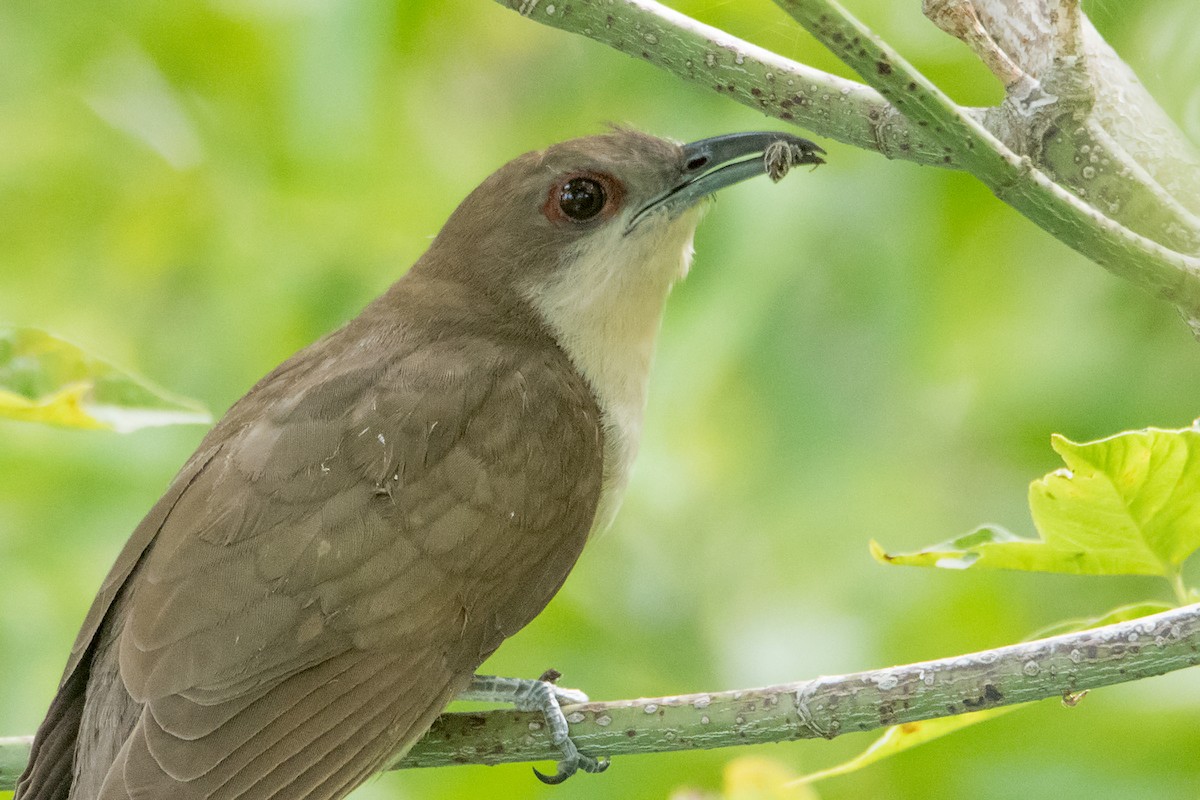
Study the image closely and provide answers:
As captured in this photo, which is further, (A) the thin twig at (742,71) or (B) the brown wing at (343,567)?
(B) the brown wing at (343,567)

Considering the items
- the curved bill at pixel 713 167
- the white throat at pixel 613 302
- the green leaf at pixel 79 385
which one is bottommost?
the green leaf at pixel 79 385

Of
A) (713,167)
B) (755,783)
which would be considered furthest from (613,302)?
(755,783)

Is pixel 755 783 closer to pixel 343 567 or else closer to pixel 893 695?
pixel 893 695

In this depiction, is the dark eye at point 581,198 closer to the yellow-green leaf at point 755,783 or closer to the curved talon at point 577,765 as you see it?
the curved talon at point 577,765

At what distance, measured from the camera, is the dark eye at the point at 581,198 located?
376cm

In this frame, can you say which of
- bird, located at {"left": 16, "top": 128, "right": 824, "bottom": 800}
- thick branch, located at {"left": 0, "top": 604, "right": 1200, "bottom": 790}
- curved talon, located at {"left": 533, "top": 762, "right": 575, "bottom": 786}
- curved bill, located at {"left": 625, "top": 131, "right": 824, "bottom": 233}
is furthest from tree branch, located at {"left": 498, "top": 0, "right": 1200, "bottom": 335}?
curved talon, located at {"left": 533, "top": 762, "right": 575, "bottom": 786}

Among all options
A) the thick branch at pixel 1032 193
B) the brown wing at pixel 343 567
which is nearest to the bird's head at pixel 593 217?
the brown wing at pixel 343 567

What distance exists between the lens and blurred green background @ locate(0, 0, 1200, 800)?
3.82m

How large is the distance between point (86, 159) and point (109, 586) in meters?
2.04

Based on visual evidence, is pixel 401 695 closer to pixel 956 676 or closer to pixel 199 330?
pixel 956 676

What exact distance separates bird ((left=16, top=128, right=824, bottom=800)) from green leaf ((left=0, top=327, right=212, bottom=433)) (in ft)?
0.85

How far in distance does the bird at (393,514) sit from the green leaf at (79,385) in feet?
0.85

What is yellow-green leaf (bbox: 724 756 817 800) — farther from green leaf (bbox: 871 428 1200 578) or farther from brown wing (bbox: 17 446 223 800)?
brown wing (bbox: 17 446 223 800)

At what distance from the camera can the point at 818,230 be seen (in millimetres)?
4168
